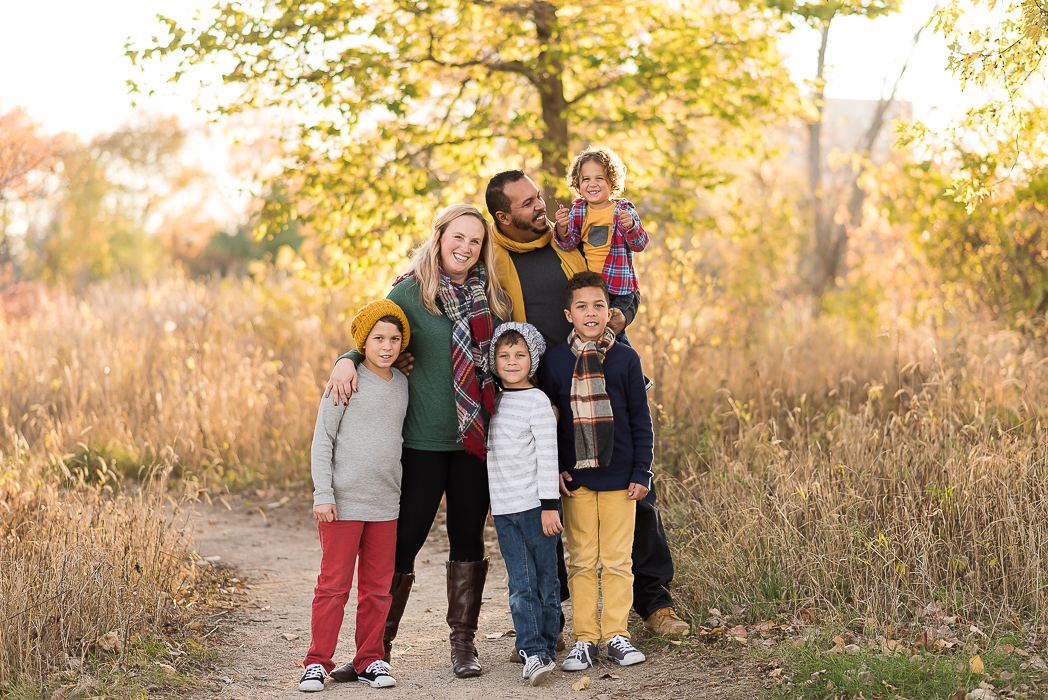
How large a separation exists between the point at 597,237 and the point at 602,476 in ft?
3.70

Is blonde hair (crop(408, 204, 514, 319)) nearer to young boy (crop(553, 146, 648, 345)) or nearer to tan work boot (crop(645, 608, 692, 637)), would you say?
young boy (crop(553, 146, 648, 345))

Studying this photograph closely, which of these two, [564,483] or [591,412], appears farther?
[564,483]

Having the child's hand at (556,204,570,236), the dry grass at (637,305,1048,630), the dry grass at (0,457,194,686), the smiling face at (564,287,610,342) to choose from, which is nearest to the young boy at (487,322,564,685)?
the smiling face at (564,287,610,342)

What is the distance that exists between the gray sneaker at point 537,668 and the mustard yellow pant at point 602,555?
242 millimetres

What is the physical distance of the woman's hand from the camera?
3.74 metres

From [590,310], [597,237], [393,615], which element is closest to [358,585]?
[393,615]

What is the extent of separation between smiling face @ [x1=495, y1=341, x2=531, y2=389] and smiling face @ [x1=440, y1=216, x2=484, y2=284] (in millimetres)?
384

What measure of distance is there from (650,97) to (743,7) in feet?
4.00

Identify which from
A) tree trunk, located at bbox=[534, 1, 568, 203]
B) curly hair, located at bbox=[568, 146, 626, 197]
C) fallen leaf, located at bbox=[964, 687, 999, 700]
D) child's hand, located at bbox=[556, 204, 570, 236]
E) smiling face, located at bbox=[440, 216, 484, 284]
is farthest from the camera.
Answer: tree trunk, located at bbox=[534, 1, 568, 203]

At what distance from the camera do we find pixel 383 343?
3.78 meters

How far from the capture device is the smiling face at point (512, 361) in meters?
3.86

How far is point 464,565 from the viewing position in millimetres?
3973

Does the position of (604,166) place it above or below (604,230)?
above

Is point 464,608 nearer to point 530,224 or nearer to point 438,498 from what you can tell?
point 438,498
